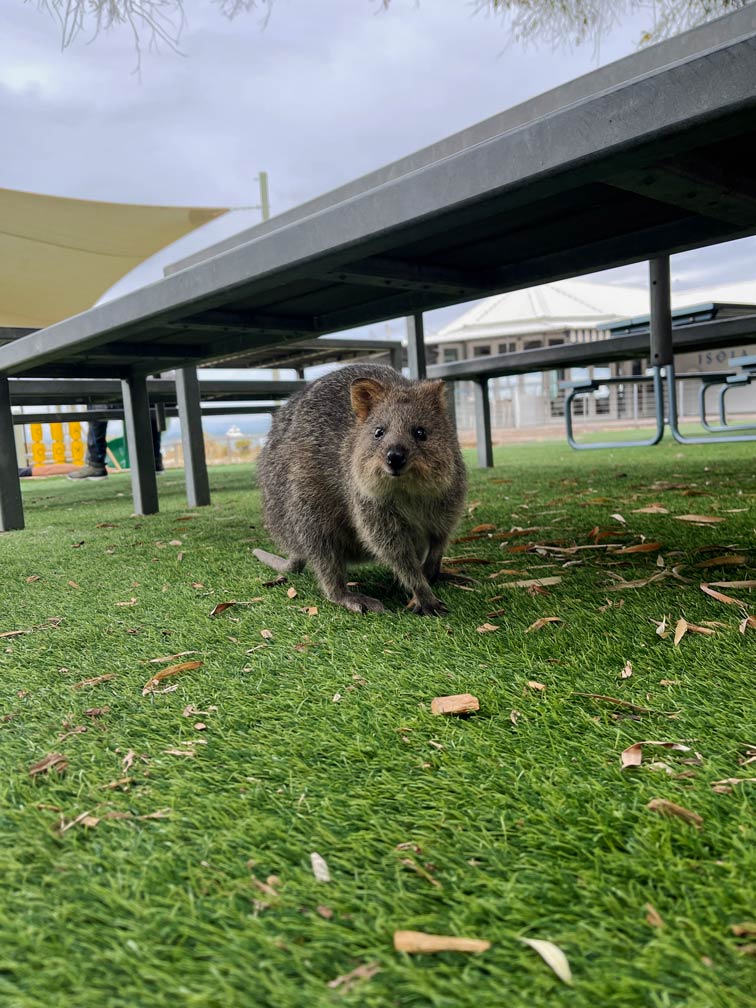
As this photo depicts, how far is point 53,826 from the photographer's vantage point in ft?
3.43

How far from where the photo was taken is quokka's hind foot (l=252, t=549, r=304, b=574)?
281 centimetres

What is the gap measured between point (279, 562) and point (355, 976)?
88.3 inches

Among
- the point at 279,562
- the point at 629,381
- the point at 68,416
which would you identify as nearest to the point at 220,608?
the point at 279,562

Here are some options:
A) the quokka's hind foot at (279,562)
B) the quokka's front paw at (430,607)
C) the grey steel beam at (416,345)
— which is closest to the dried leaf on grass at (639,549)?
the quokka's front paw at (430,607)

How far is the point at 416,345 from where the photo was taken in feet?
19.5

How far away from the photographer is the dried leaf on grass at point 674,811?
933mm

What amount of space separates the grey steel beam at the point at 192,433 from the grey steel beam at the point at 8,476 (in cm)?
121

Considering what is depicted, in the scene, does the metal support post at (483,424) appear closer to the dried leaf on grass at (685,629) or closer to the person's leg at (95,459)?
the dried leaf on grass at (685,629)

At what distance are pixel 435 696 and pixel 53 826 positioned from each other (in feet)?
2.40

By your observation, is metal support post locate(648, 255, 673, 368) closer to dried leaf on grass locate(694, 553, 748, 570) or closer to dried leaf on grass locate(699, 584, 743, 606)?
dried leaf on grass locate(694, 553, 748, 570)

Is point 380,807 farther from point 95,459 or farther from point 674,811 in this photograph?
point 95,459

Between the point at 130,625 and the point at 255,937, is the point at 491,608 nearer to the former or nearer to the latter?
the point at 130,625

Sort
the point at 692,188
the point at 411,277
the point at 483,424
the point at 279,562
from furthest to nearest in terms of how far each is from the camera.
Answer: the point at 483,424
the point at 279,562
the point at 411,277
the point at 692,188

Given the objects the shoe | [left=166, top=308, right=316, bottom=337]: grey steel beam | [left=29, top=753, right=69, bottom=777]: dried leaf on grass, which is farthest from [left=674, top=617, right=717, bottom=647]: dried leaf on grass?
the shoe
